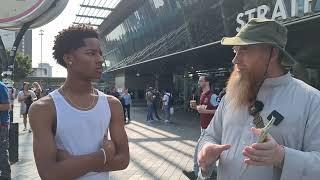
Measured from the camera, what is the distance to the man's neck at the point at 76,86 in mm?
2707

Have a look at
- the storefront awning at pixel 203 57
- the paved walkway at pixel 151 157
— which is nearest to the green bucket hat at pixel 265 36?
the paved walkway at pixel 151 157

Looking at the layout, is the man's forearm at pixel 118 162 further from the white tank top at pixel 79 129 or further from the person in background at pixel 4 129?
the person in background at pixel 4 129

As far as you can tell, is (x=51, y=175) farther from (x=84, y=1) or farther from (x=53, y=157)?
(x=84, y=1)

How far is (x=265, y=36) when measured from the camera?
235 cm

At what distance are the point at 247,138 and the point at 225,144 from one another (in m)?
0.13

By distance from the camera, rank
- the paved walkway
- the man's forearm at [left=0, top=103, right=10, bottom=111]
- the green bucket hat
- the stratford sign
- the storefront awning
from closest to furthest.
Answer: the green bucket hat → the man's forearm at [left=0, top=103, right=10, bottom=111] → the paved walkway → the stratford sign → the storefront awning

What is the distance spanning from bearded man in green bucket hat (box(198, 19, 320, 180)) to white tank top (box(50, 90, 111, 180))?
22.6 inches

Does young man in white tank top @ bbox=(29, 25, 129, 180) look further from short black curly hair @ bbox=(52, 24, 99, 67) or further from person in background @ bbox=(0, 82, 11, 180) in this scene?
person in background @ bbox=(0, 82, 11, 180)

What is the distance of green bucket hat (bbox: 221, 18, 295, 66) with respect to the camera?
2.35 metres

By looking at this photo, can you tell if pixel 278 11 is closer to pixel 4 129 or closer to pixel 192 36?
pixel 192 36

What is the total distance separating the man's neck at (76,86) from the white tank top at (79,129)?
0.10m

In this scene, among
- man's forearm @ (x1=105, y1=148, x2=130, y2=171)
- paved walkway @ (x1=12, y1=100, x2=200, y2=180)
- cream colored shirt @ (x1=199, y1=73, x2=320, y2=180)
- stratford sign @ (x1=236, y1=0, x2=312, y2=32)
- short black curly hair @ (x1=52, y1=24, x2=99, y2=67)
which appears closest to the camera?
cream colored shirt @ (x1=199, y1=73, x2=320, y2=180)

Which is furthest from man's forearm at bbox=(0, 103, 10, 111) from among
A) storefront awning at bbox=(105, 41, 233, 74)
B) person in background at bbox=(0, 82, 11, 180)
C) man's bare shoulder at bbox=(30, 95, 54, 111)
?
storefront awning at bbox=(105, 41, 233, 74)

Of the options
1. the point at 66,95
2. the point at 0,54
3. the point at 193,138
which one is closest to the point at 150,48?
the point at 193,138
